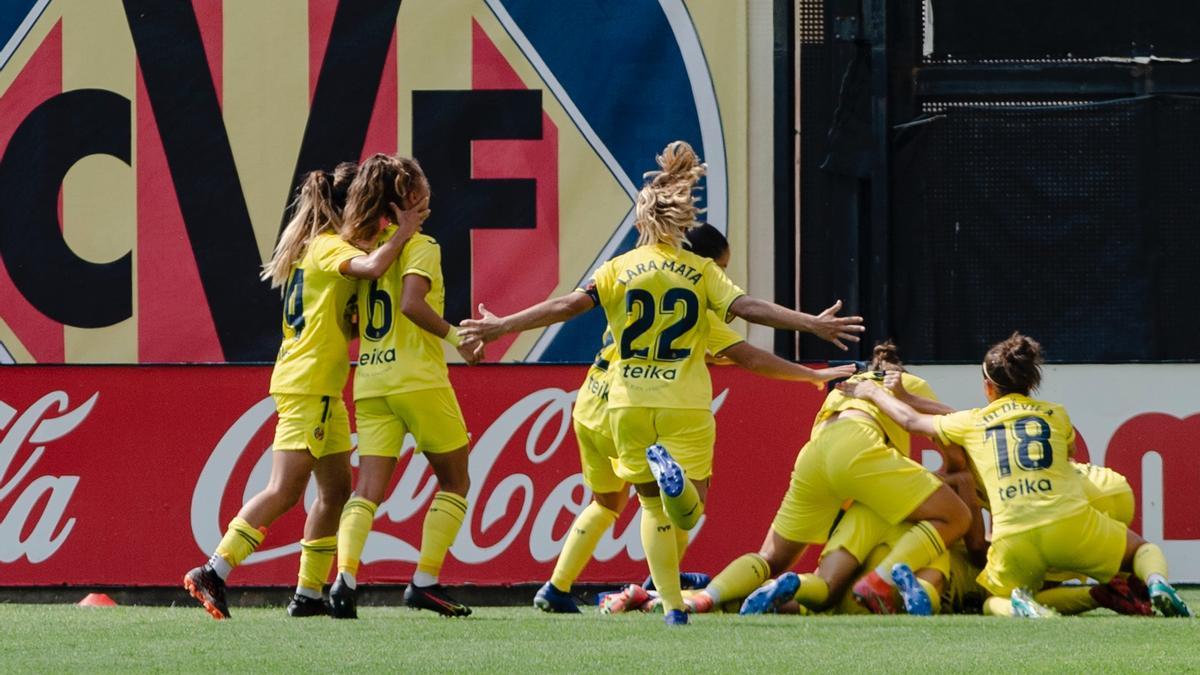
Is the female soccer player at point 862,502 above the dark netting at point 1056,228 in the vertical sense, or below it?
below

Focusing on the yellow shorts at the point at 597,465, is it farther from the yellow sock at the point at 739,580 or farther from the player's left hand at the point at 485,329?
the player's left hand at the point at 485,329

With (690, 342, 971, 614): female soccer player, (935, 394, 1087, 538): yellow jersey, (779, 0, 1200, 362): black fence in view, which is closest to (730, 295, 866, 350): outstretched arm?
(935, 394, 1087, 538): yellow jersey

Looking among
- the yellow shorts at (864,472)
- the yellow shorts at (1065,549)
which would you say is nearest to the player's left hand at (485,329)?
the yellow shorts at (864,472)

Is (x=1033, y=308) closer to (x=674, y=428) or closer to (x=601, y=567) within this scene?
(x=601, y=567)

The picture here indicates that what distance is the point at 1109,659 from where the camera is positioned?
17.7 ft

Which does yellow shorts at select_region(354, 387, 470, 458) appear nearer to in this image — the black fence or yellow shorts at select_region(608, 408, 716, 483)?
yellow shorts at select_region(608, 408, 716, 483)

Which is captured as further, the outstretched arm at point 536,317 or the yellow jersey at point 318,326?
the yellow jersey at point 318,326

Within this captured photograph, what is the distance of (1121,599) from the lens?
7562 millimetres

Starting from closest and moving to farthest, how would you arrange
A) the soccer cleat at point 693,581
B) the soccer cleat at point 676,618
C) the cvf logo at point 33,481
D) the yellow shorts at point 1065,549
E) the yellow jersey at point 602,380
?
1. the soccer cleat at point 676,618
2. the yellow shorts at point 1065,549
3. the yellow jersey at point 602,380
4. the soccer cleat at point 693,581
5. the cvf logo at point 33,481

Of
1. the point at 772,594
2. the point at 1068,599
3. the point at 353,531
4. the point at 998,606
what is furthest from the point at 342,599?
the point at 1068,599

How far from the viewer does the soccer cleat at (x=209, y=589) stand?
274 inches

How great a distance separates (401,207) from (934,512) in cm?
267

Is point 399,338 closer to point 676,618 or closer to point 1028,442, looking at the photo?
point 676,618

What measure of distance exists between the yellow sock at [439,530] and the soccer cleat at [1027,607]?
225cm
